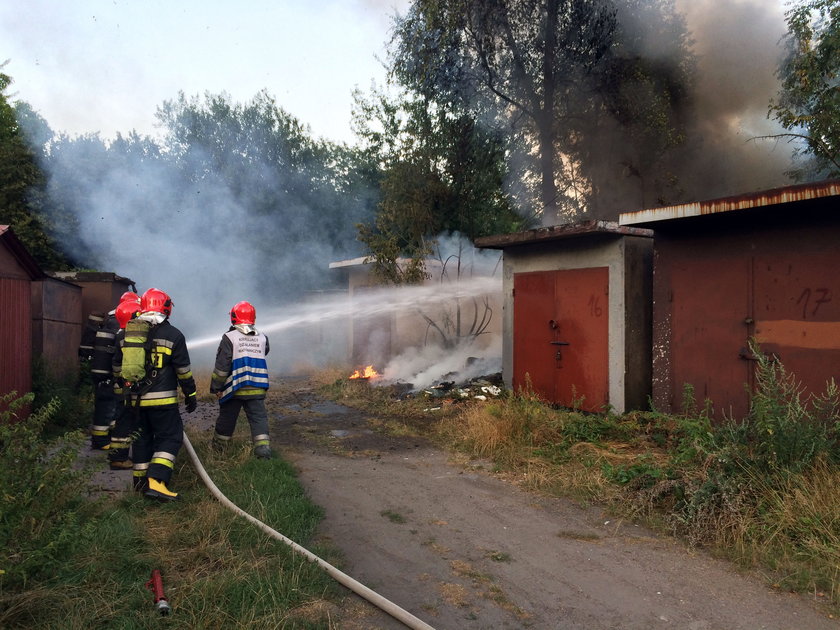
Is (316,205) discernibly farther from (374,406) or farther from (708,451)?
(708,451)

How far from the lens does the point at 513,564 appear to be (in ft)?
12.7

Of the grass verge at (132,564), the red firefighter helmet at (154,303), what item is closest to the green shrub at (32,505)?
the grass verge at (132,564)

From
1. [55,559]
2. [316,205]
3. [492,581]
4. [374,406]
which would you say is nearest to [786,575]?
Answer: [492,581]

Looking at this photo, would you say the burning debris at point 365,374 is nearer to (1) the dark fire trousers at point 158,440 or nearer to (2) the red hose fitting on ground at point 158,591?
(1) the dark fire trousers at point 158,440

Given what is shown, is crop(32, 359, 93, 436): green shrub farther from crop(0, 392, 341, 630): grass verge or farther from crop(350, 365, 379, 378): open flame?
crop(350, 365, 379, 378): open flame

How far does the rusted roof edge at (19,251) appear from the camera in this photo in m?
6.88

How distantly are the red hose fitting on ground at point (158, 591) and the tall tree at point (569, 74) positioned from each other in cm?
1267

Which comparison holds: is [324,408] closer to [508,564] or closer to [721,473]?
[508,564]

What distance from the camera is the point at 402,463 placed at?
661 cm

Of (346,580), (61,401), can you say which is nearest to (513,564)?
(346,580)

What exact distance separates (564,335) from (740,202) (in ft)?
11.0

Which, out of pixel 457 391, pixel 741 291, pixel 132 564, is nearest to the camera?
pixel 132 564

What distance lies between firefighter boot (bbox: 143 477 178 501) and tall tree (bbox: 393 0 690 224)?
38.0ft

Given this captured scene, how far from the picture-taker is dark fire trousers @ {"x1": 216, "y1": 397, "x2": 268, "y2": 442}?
636 centimetres
